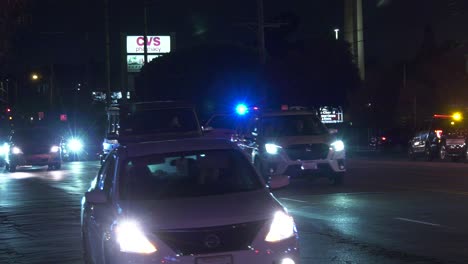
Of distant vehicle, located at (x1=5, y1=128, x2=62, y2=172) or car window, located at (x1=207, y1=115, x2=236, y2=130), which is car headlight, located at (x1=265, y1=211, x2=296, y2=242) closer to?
car window, located at (x1=207, y1=115, x2=236, y2=130)

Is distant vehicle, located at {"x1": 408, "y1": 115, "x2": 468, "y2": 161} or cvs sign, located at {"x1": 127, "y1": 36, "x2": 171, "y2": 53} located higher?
cvs sign, located at {"x1": 127, "y1": 36, "x2": 171, "y2": 53}

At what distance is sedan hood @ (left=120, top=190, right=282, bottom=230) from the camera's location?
24.1 ft

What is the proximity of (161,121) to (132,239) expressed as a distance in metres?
14.4

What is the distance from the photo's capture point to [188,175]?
28.3 ft

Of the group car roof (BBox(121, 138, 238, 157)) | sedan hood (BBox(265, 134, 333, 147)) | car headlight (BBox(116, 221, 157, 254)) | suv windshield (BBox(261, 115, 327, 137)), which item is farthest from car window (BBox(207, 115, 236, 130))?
car headlight (BBox(116, 221, 157, 254))

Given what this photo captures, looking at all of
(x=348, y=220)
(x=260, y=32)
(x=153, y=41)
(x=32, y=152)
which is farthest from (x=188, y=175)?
(x=153, y=41)

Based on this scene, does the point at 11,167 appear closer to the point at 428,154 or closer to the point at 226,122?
the point at 226,122

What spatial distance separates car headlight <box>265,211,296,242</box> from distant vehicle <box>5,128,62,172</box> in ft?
93.0

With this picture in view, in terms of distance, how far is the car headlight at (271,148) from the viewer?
2155 centimetres

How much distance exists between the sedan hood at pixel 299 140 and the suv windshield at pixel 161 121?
217cm

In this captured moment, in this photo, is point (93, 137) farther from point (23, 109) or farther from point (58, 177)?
point (23, 109)

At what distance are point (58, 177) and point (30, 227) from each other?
48.8 feet

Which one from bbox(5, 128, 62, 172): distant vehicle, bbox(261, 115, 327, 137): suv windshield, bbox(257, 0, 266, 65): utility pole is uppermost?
bbox(257, 0, 266, 65): utility pole

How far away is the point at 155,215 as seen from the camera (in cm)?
750
